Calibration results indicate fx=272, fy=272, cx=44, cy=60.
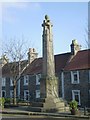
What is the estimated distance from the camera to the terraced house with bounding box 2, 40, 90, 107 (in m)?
35.6

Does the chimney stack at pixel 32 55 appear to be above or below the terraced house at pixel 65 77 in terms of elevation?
above

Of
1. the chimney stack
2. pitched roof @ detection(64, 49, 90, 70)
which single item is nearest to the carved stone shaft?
pitched roof @ detection(64, 49, 90, 70)

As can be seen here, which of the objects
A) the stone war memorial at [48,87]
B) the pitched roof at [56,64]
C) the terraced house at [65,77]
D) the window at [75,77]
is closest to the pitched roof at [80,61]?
the terraced house at [65,77]

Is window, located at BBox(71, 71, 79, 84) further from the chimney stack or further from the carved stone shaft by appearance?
the chimney stack

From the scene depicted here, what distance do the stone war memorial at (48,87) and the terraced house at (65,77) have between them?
919cm

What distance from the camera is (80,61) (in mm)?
38688

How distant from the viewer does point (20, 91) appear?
47.4 meters

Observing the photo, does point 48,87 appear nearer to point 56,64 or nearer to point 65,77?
point 65,77

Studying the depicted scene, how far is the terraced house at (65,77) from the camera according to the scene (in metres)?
35.6

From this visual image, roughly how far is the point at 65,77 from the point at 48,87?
11.9 m

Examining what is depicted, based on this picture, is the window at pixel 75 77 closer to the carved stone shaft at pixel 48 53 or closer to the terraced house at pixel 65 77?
the terraced house at pixel 65 77

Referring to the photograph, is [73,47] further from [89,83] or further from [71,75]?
[89,83]

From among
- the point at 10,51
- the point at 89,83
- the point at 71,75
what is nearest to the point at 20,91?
the point at 10,51

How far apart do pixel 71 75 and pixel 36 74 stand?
792cm
